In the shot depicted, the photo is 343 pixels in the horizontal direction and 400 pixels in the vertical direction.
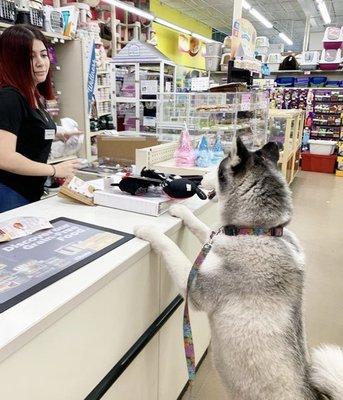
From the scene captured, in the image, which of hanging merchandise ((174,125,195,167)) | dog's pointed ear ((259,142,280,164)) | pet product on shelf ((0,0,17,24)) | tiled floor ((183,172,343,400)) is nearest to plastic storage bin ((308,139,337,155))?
tiled floor ((183,172,343,400))

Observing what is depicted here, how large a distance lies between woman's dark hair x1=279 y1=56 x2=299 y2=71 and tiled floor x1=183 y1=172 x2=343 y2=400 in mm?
3549

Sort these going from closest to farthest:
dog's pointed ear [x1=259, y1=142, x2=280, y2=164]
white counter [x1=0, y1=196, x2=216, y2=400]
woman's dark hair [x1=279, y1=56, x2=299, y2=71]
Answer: white counter [x1=0, y1=196, x2=216, y2=400] < dog's pointed ear [x1=259, y1=142, x2=280, y2=164] < woman's dark hair [x1=279, y1=56, x2=299, y2=71]

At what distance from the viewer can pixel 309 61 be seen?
848 cm

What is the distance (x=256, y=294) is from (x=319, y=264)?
275cm

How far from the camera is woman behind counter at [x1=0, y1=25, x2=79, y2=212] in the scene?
5.33ft

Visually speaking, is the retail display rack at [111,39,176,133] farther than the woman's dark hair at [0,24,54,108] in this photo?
Yes

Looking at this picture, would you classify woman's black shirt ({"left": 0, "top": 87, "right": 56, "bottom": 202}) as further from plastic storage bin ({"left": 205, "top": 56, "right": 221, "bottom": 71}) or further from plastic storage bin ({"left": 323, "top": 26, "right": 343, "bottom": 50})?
plastic storage bin ({"left": 323, "top": 26, "right": 343, "bottom": 50})

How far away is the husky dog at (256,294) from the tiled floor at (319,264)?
24cm

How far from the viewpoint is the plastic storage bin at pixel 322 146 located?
773cm

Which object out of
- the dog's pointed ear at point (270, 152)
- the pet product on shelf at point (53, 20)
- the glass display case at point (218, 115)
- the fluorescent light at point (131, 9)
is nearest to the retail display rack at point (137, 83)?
the glass display case at point (218, 115)

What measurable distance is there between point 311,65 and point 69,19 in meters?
7.13

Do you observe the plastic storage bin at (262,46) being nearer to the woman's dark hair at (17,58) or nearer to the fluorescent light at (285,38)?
the woman's dark hair at (17,58)

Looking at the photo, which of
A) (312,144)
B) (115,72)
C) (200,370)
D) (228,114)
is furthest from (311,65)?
(200,370)

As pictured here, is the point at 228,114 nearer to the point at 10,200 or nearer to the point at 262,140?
the point at 262,140
